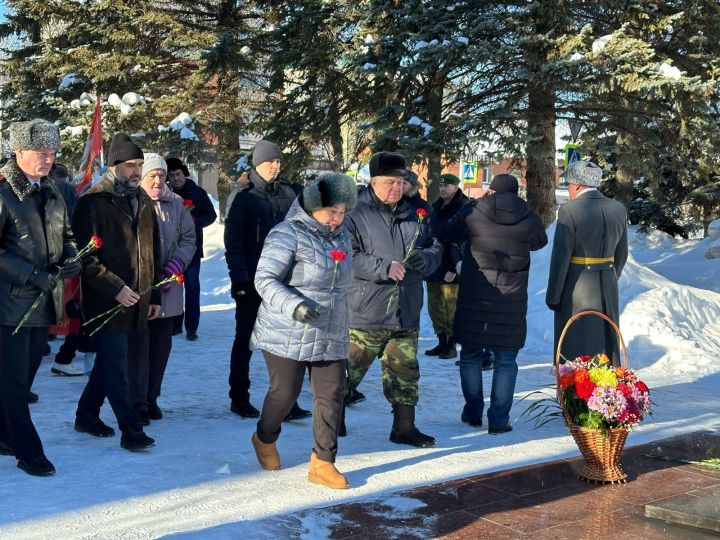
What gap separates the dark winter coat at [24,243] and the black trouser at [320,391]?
1.27 metres

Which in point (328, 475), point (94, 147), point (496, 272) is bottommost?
point (328, 475)

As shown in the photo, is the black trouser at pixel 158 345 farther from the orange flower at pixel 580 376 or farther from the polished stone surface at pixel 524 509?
the orange flower at pixel 580 376

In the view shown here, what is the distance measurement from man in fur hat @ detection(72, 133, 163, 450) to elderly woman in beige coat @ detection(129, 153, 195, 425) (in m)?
0.39

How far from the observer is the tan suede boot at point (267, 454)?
18.7ft

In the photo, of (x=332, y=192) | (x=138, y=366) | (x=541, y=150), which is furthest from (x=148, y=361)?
(x=541, y=150)

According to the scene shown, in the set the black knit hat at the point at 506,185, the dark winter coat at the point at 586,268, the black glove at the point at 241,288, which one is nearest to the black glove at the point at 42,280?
the black glove at the point at 241,288

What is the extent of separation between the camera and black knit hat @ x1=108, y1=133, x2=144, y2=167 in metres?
5.89

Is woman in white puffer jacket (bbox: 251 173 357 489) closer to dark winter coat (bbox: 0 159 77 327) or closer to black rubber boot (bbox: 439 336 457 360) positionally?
dark winter coat (bbox: 0 159 77 327)

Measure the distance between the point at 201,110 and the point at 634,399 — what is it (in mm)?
20377

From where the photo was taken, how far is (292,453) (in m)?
6.18

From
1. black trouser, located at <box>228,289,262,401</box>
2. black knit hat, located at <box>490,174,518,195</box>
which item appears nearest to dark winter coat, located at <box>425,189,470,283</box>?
black knit hat, located at <box>490,174,518,195</box>

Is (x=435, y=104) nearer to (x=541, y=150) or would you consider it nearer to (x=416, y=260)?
(x=541, y=150)

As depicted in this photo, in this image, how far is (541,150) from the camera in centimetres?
1577

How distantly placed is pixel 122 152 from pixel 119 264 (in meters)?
0.68
